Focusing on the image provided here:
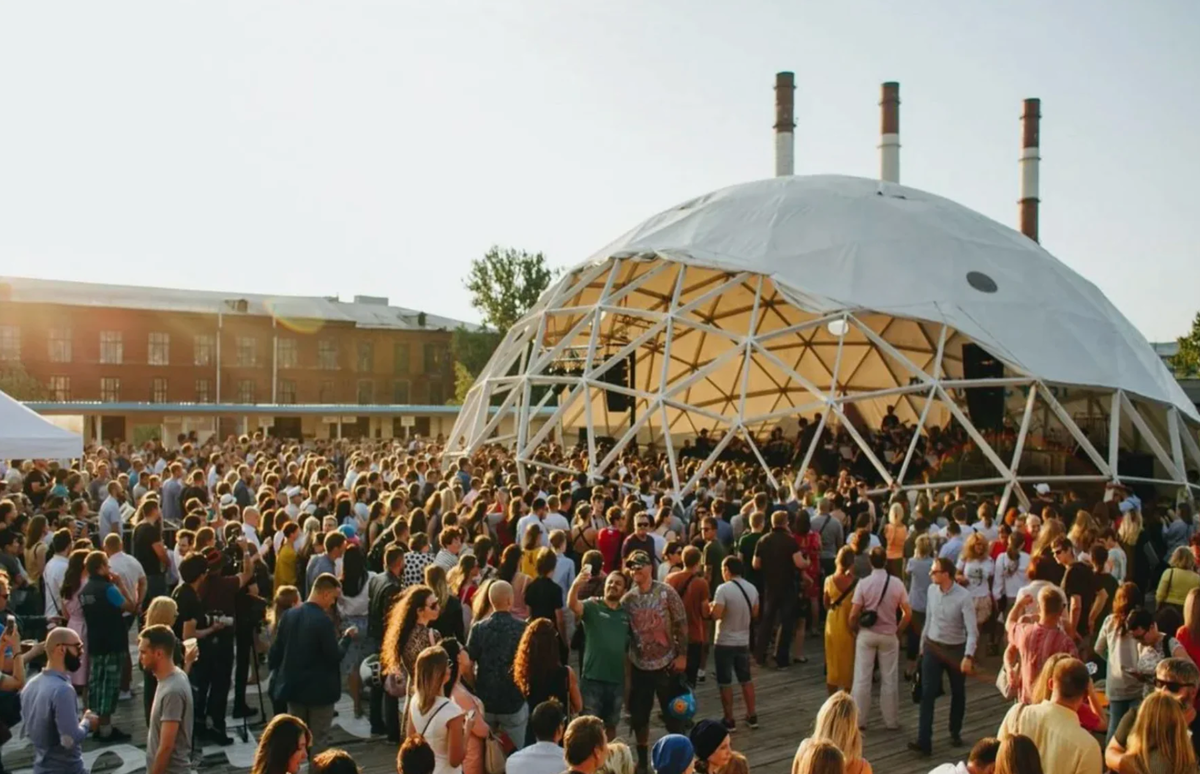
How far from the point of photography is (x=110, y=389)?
187 feet

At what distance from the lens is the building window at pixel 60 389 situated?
55.1 metres

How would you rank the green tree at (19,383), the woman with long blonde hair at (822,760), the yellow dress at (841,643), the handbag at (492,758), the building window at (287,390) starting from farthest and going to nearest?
the building window at (287,390) < the green tree at (19,383) < the yellow dress at (841,643) < the handbag at (492,758) < the woman with long blonde hair at (822,760)

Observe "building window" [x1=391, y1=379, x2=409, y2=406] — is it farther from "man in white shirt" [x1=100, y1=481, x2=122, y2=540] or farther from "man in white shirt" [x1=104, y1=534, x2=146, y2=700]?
"man in white shirt" [x1=104, y1=534, x2=146, y2=700]

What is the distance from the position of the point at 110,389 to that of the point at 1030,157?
48.4 metres

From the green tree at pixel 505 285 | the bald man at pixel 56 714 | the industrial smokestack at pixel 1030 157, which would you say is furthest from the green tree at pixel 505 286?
the bald man at pixel 56 714

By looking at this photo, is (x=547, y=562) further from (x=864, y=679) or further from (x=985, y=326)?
(x=985, y=326)

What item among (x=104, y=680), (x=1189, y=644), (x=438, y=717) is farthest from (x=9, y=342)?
(x=1189, y=644)

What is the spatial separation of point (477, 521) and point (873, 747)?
210 inches

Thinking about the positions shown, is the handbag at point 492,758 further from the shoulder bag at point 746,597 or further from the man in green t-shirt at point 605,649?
the shoulder bag at point 746,597

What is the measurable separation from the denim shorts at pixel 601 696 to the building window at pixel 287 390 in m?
56.5

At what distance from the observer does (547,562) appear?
28.6 ft

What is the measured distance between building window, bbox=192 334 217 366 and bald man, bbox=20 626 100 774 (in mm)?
56324

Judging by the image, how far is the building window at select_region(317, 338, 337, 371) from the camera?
6296 cm

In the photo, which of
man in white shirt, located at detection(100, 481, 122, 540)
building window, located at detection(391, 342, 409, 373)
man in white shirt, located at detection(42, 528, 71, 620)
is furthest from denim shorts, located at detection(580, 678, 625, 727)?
building window, located at detection(391, 342, 409, 373)
